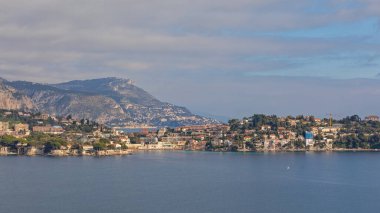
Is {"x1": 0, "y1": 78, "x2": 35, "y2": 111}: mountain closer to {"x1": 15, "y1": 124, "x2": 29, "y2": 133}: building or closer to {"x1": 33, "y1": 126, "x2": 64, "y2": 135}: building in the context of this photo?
{"x1": 33, "y1": 126, "x2": 64, "y2": 135}: building

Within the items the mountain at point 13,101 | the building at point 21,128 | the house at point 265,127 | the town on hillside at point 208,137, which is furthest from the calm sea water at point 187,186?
the mountain at point 13,101

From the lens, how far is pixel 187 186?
34.6m

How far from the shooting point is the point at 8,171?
4109cm

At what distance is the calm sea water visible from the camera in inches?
1115

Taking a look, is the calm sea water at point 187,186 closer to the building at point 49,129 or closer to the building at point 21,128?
the building at point 21,128

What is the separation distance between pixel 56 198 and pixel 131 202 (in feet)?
11.1

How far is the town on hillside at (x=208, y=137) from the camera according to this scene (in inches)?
2427

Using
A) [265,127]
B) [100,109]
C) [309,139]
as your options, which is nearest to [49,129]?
[265,127]

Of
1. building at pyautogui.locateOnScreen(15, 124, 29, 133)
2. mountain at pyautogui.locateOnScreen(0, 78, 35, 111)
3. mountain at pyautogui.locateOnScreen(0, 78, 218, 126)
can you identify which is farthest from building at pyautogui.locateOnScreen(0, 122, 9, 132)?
mountain at pyautogui.locateOnScreen(0, 78, 218, 126)

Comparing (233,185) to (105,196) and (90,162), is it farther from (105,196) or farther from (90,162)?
(90,162)

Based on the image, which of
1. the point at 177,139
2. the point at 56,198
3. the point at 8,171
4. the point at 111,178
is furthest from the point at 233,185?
the point at 177,139

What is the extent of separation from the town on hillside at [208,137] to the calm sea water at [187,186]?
35.6 ft

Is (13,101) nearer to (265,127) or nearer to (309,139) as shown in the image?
(265,127)

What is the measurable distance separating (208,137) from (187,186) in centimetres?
4119
